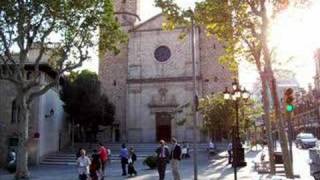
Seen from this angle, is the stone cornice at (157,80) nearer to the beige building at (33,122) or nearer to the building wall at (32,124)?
the beige building at (33,122)

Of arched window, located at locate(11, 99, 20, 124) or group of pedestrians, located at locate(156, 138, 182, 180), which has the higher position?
arched window, located at locate(11, 99, 20, 124)

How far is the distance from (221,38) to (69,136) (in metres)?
32.2

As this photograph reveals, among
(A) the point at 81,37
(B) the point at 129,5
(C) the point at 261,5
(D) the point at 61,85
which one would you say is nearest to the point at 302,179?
(C) the point at 261,5

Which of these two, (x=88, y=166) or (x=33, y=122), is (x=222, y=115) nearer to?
(x=33, y=122)

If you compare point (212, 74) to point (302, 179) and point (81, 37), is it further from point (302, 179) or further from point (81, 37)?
point (302, 179)

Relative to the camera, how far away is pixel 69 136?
4709cm

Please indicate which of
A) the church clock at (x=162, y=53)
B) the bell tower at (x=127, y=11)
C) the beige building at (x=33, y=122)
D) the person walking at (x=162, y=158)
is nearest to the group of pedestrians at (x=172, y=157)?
the person walking at (x=162, y=158)

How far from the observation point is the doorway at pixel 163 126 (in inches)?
2037

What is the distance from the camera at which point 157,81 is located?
52031 mm

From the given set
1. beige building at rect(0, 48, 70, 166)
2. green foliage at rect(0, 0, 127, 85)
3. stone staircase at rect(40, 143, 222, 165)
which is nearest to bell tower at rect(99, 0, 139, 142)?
stone staircase at rect(40, 143, 222, 165)

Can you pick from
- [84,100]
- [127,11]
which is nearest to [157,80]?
[127,11]

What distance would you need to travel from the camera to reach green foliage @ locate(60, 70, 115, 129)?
141 feet

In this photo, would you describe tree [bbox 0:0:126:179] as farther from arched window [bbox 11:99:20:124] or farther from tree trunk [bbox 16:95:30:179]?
arched window [bbox 11:99:20:124]

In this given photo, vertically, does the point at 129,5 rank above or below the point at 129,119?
above
